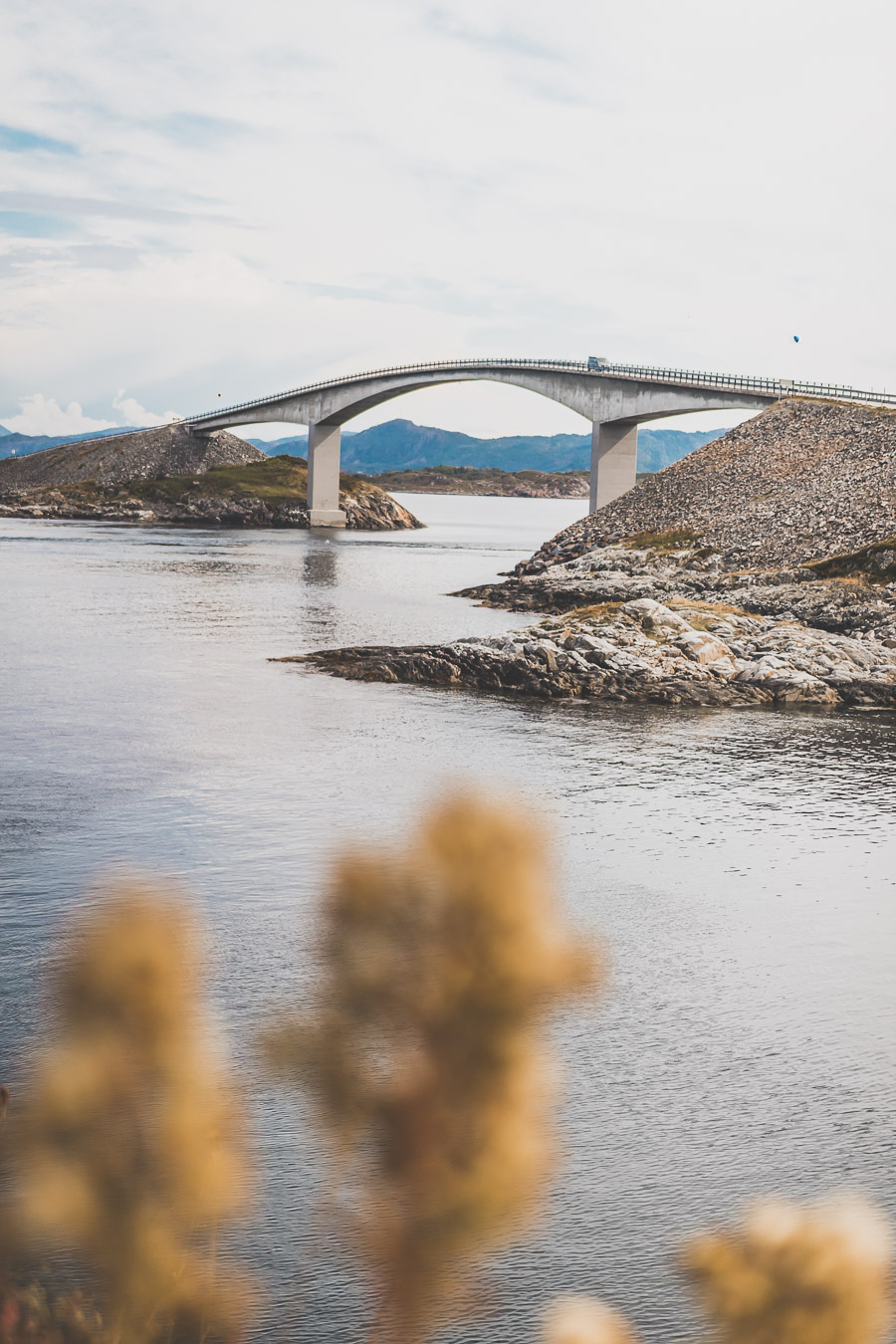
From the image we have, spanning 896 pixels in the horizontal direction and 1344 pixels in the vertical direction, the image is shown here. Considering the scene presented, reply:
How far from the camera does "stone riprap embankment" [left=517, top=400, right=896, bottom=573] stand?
183 feet

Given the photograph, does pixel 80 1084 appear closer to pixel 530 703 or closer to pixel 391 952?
pixel 391 952

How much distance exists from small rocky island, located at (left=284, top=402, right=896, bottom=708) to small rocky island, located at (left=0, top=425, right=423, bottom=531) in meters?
59.4

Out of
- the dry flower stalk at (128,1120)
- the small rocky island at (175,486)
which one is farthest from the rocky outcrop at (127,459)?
the dry flower stalk at (128,1120)

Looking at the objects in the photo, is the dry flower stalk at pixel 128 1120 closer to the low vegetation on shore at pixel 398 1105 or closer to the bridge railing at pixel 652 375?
the low vegetation on shore at pixel 398 1105

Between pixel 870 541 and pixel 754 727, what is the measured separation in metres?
29.5

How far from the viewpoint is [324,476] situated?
422 feet

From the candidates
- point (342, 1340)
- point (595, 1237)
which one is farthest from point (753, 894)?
point (342, 1340)

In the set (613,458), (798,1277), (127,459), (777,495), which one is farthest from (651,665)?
(127,459)

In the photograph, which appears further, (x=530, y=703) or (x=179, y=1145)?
(x=530, y=703)

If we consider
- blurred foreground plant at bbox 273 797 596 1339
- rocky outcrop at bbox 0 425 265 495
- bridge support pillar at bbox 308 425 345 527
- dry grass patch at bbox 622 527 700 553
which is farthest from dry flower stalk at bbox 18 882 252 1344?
rocky outcrop at bbox 0 425 265 495

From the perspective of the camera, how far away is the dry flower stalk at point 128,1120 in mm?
2070

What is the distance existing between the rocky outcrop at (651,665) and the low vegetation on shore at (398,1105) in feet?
88.2

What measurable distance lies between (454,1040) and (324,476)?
5077 inches

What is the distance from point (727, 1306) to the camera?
1.95 m
